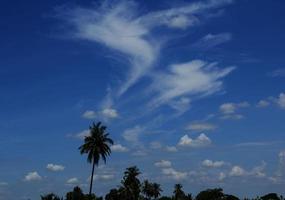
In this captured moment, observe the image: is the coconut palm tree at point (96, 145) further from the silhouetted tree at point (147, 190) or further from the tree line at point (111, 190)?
the silhouetted tree at point (147, 190)

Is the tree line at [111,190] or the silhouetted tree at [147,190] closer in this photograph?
the tree line at [111,190]

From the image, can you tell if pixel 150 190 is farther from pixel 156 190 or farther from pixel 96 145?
pixel 96 145

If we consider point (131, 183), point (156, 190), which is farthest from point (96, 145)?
point (156, 190)

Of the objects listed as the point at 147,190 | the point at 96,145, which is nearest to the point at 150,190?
the point at 147,190

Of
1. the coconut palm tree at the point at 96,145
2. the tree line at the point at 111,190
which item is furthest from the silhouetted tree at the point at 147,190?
the coconut palm tree at the point at 96,145

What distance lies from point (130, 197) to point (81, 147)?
1764 inches

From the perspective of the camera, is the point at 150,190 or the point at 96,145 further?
the point at 150,190

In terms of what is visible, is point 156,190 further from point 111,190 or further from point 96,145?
point 96,145

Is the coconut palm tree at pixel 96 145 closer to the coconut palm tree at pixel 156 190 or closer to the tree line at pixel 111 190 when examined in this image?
the tree line at pixel 111 190

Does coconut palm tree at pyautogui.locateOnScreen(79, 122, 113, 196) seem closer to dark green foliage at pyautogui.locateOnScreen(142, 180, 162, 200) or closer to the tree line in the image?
the tree line

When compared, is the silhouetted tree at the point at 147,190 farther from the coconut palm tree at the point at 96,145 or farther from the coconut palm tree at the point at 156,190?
the coconut palm tree at the point at 96,145

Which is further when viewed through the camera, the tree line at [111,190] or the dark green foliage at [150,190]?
the dark green foliage at [150,190]

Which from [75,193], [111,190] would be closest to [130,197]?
[75,193]

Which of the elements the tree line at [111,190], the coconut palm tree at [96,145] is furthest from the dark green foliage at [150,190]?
the coconut palm tree at [96,145]
